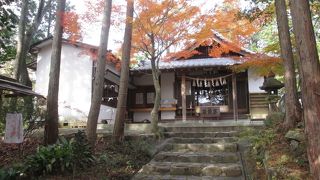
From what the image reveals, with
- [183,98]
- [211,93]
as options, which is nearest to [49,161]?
[183,98]

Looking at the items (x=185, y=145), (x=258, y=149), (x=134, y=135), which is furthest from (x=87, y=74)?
(x=258, y=149)

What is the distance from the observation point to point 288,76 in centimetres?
820

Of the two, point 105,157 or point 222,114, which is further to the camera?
point 222,114

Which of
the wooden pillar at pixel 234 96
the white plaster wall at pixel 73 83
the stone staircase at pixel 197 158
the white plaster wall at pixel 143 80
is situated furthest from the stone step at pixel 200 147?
the white plaster wall at pixel 143 80

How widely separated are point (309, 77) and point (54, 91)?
8101 millimetres

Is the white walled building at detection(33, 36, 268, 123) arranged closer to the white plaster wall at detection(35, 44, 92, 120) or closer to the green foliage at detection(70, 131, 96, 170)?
the white plaster wall at detection(35, 44, 92, 120)

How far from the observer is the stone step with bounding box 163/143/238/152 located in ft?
34.6

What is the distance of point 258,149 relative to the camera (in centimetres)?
823

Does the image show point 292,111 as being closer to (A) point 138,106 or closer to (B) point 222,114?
(B) point 222,114

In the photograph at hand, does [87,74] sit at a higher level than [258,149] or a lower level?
higher

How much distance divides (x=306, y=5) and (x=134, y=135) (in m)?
8.29

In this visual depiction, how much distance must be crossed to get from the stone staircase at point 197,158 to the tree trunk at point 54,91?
3374mm

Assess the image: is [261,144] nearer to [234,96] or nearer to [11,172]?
[11,172]

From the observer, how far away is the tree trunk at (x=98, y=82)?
10305 millimetres
